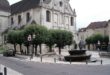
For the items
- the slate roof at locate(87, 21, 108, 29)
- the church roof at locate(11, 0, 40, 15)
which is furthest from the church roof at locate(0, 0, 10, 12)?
the slate roof at locate(87, 21, 108, 29)

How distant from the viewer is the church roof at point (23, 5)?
177 feet

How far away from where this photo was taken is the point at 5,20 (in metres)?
63.5

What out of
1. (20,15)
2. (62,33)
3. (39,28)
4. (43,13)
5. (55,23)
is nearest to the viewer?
(39,28)

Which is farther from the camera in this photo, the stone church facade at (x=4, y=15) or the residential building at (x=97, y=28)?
the residential building at (x=97, y=28)

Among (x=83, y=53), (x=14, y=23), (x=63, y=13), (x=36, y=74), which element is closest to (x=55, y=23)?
(x=63, y=13)

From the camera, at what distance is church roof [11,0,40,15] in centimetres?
5400

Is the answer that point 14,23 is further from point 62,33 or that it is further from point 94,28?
point 94,28

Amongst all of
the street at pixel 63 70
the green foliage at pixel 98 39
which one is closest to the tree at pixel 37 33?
the street at pixel 63 70

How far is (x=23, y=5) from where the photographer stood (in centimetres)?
5984

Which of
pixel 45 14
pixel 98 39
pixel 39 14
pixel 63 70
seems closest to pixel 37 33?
pixel 39 14

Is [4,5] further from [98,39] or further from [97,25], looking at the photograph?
[97,25]

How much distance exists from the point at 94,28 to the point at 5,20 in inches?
1639

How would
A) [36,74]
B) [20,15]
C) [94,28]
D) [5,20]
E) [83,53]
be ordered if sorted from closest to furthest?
1. [36,74]
2. [83,53]
3. [20,15]
4. [5,20]
5. [94,28]

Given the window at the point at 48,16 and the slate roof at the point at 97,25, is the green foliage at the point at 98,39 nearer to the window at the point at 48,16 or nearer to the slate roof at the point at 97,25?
the slate roof at the point at 97,25
